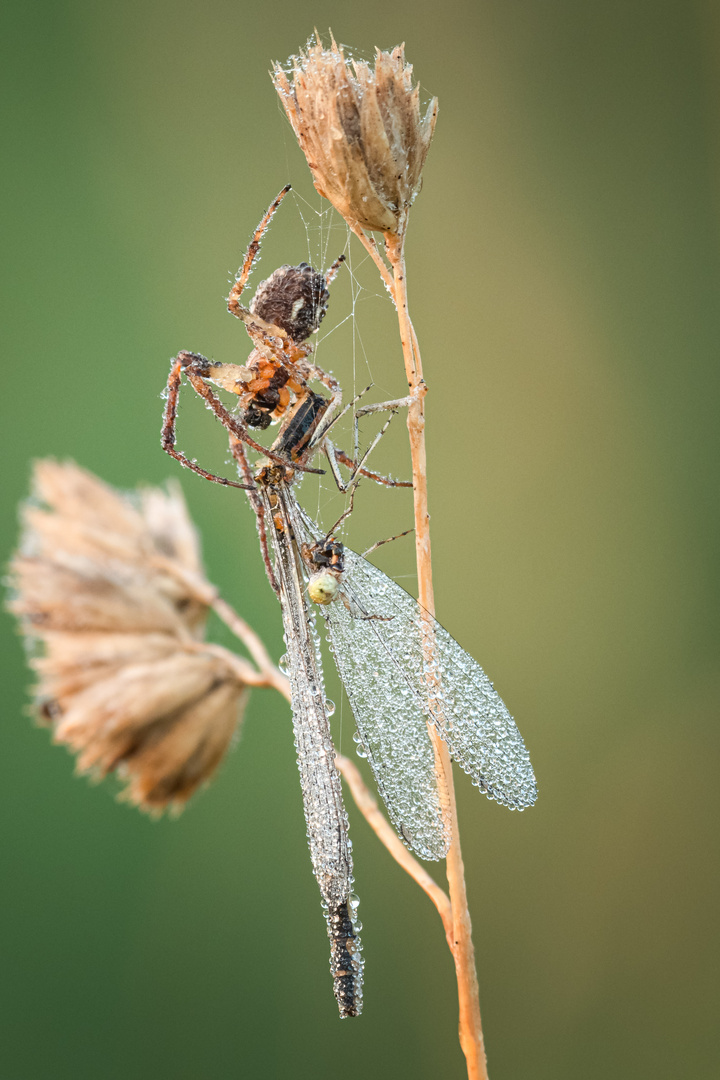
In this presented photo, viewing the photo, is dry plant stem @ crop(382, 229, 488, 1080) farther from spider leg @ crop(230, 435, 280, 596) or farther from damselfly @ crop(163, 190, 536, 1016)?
spider leg @ crop(230, 435, 280, 596)

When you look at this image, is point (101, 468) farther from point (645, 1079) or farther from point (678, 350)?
point (645, 1079)

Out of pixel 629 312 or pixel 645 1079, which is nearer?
pixel 645 1079

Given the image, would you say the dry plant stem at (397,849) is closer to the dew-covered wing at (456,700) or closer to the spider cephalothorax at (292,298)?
the dew-covered wing at (456,700)

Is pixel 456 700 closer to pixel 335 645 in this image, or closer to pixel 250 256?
pixel 335 645

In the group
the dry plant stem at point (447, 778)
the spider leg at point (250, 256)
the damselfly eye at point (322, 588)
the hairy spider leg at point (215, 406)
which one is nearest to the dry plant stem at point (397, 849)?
the dry plant stem at point (447, 778)

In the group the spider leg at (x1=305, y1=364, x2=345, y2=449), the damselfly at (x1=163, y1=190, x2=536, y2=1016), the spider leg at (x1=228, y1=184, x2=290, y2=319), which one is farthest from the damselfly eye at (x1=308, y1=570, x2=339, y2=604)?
the spider leg at (x1=228, y1=184, x2=290, y2=319)

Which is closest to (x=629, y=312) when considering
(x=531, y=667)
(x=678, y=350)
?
(x=678, y=350)
